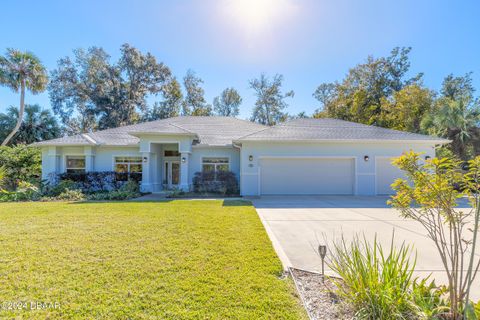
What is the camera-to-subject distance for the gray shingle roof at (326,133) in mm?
13234

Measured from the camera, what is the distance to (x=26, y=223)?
680 centimetres

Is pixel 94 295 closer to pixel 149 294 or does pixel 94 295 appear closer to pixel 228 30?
pixel 149 294

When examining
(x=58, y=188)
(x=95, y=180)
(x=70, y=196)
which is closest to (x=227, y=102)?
(x=95, y=180)

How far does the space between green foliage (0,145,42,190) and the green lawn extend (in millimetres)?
12160

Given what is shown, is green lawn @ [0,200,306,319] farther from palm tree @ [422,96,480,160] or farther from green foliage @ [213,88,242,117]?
green foliage @ [213,88,242,117]

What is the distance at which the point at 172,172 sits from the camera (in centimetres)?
1641

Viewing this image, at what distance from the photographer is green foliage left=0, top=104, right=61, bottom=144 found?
837 inches

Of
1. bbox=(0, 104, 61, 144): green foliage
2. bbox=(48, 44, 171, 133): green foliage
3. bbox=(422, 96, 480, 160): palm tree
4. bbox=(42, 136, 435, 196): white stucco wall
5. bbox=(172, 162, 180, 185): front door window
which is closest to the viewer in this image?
bbox=(42, 136, 435, 196): white stucco wall

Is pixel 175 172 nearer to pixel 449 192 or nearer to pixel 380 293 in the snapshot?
pixel 380 293

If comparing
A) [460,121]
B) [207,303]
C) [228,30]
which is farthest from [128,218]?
[460,121]

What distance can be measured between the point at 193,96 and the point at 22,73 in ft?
57.6

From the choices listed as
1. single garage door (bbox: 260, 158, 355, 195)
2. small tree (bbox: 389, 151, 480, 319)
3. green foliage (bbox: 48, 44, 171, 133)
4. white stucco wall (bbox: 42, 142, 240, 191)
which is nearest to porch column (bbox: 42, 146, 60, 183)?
white stucco wall (bbox: 42, 142, 240, 191)

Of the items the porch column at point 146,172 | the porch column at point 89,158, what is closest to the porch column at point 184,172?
the porch column at point 146,172

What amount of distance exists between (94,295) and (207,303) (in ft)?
5.21
